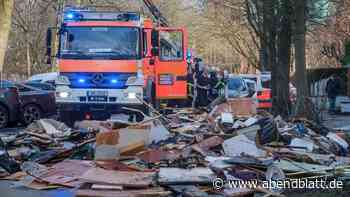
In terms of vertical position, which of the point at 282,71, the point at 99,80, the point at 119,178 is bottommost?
the point at 119,178

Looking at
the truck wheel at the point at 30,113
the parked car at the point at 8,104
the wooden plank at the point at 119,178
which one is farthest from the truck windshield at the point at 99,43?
the wooden plank at the point at 119,178

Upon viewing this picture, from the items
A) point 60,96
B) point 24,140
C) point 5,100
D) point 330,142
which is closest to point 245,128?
point 330,142

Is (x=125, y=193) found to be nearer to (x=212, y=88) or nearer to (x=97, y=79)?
(x=97, y=79)

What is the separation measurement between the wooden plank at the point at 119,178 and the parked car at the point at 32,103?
472 inches

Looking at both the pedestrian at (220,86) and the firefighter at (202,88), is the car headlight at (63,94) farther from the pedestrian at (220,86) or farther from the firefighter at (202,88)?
the pedestrian at (220,86)

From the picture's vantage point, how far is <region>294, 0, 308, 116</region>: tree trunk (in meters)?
20.8

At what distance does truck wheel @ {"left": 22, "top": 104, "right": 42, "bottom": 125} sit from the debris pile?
5.39 m

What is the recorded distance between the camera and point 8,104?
2158cm

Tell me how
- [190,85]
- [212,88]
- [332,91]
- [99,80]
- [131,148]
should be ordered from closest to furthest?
[131,148], [99,80], [190,85], [212,88], [332,91]

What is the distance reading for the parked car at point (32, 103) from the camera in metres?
22.4

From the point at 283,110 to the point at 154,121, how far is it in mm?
9889

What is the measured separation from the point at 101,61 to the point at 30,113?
5.09 metres

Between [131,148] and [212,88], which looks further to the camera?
[212,88]

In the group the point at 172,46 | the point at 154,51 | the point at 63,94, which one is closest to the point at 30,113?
the point at 63,94
